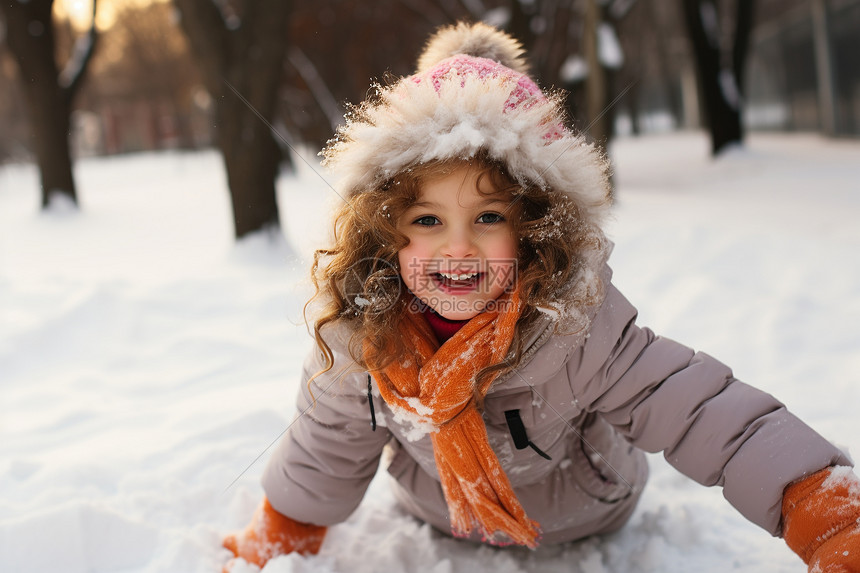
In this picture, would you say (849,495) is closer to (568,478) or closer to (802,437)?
(802,437)

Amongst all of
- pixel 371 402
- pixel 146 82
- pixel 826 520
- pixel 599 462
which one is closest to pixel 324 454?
pixel 371 402

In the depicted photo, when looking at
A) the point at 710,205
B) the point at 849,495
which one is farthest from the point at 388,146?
the point at 710,205

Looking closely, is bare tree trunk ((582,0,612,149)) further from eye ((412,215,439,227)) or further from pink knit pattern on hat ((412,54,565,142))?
eye ((412,215,439,227))

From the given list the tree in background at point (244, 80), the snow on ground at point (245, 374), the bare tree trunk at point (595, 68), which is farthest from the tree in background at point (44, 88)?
the bare tree trunk at point (595, 68)

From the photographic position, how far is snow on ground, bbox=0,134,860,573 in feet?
5.89

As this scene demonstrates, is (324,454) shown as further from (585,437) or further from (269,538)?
(585,437)

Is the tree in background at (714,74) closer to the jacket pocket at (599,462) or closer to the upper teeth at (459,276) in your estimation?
the jacket pocket at (599,462)

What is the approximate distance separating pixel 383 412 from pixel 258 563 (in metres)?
0.50

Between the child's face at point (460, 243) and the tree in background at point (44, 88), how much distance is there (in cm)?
871

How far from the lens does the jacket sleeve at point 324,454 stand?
1701 mm

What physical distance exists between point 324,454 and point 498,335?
58 cm

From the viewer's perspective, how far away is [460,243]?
146 cm

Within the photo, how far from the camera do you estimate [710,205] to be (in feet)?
20.7

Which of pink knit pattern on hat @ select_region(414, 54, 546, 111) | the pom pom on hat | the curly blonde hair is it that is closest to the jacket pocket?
the curly blonde hair
